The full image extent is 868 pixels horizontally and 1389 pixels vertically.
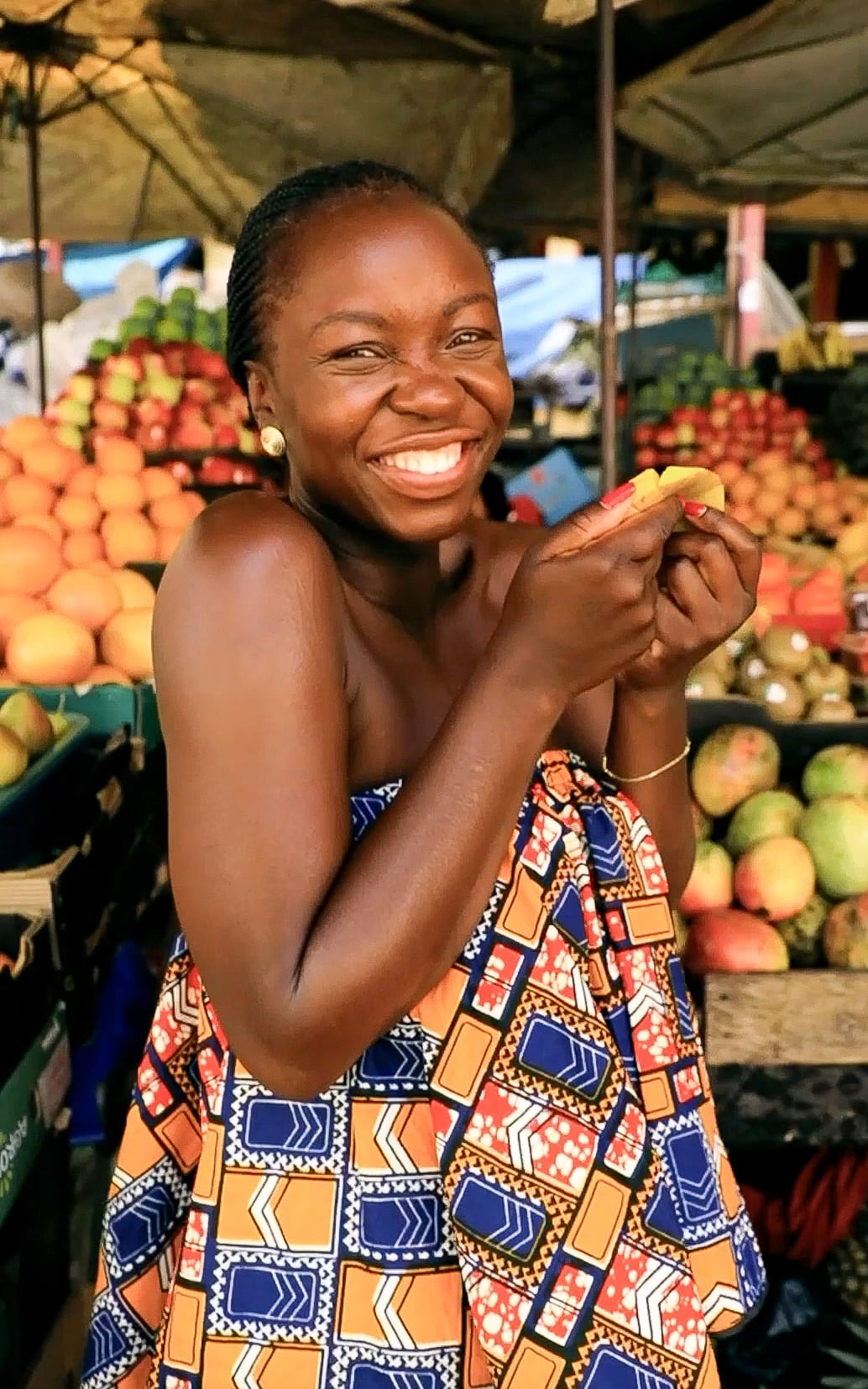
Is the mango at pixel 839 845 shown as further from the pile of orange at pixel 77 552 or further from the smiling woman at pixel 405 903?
the pile of orange at pixel 77 552

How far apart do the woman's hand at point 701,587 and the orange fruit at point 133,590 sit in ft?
8.98

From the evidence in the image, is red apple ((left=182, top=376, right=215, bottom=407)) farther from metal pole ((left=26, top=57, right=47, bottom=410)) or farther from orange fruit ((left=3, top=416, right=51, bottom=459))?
orange fruit ((left=3, top=416, right=51, bottom=459))

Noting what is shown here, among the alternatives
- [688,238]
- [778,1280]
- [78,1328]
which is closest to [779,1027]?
[778,1280]

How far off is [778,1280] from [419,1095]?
175 centimetres

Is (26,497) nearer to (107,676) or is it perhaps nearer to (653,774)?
(107,676)

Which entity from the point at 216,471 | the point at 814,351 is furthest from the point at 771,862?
the point at 814,351

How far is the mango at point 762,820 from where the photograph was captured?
2.61 metres

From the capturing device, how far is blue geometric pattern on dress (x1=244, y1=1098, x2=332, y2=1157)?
1.19 metres

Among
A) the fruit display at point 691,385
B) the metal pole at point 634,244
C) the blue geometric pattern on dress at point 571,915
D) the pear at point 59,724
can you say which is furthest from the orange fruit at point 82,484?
the fruit display at point 691,385

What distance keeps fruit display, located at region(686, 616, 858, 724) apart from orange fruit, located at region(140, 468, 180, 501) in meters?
2.36

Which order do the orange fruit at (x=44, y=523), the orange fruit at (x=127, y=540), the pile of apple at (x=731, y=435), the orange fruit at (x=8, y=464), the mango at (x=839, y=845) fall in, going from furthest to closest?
the pile of apple at (x=731, y=435), the orange fruit at (x=8, y=464), the orange fruit at (x=127, y=540), the orange fruit at (x=44, y=523), the mango at (x=839, y=845)

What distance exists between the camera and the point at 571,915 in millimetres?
1242

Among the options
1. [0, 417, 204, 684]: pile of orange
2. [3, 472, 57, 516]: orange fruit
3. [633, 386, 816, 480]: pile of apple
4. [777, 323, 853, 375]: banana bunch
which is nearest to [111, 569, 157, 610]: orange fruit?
[0, 417, 204, 684]: pile of orange

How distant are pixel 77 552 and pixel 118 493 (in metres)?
0.46
